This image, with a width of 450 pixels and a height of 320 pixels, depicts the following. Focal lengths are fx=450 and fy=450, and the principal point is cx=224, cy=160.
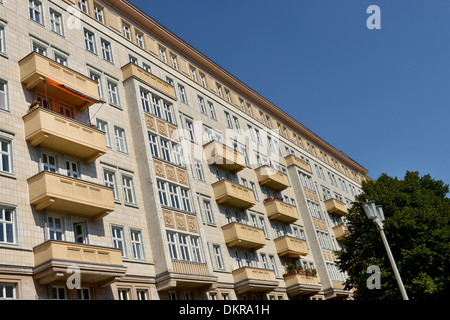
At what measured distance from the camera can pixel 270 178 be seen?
4119 cm

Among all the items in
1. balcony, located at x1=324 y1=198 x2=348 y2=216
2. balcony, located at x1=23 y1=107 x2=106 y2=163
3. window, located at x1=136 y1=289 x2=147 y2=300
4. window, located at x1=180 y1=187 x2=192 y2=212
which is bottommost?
window, located at x1=136 y1=289 x2=147 y2=300

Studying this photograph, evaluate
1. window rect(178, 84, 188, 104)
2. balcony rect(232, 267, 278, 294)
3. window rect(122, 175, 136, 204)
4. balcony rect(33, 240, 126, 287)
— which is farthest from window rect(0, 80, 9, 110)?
balcony rect(232, 267, 278, 294)

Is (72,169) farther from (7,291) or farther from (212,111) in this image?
(212,111)

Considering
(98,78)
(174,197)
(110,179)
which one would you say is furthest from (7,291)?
(98,78)

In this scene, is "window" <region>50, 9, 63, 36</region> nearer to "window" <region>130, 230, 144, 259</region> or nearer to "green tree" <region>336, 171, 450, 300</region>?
"window" <region>130, 230, 144, 259</region>

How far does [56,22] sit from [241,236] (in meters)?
18.6

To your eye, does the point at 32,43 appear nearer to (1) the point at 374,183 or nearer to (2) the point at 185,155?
(2) the point at 185,155

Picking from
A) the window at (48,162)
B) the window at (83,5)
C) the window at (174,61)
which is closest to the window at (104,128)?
the window at (48,162)

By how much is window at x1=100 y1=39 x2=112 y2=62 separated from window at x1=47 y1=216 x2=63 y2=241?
13225mm

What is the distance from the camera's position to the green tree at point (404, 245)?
2900 centimetres

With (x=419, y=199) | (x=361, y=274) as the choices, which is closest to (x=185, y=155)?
(x=361, y=274)

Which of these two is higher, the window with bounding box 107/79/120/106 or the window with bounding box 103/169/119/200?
the window with bounding box 107/79/120/106

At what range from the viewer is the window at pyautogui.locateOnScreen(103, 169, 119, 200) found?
25109 mm

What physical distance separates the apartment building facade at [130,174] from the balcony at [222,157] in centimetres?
10
